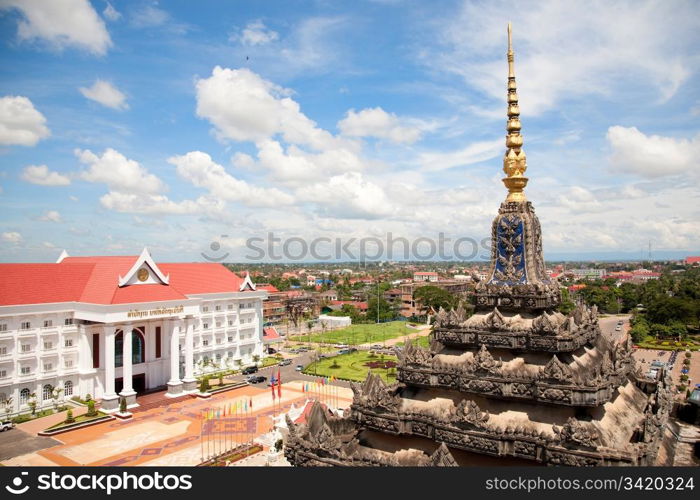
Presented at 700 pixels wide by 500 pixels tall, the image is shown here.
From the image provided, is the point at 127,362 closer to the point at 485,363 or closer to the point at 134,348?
the point at 134,348

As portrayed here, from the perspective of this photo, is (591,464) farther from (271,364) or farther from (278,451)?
(271,364)

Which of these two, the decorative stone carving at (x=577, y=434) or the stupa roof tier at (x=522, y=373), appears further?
the stupa roof tier at (x=522, y=373)

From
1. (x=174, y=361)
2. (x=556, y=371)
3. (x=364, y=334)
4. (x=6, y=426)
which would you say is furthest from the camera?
(x=364, y=334)

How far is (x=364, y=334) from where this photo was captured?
327 ft

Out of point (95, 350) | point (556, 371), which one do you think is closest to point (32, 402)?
point (95, 350)

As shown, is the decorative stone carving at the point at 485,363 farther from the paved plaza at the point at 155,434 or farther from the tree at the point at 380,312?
the tree at the point at 380,312

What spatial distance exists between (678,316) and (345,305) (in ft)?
230

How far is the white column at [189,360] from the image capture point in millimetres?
55719

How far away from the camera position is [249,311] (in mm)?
71312

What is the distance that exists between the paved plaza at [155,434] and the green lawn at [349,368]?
7.94 meters

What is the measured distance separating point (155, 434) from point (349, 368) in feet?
100

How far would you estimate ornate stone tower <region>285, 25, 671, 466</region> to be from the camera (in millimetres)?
15648

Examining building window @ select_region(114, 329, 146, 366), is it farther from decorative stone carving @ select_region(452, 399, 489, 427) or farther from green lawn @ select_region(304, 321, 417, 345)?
decorative stone carving @ select_region(452, 399, 489, 427)

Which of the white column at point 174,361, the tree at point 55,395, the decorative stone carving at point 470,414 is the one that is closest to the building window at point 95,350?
the tree at point 55,395
